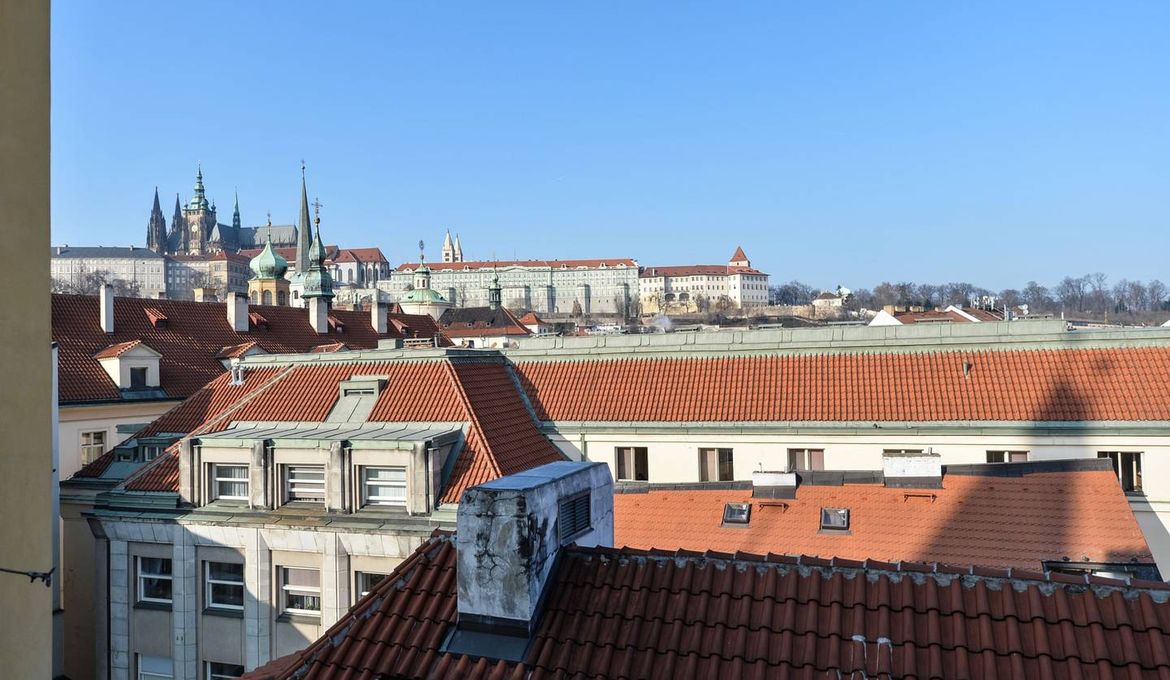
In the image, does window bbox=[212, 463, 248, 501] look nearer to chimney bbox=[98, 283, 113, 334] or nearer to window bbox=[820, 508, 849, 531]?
window bbox=[820, 508, 849, 531]

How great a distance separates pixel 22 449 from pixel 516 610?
4166mm

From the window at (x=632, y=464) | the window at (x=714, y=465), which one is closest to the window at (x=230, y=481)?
the window at (x=632, y=464)

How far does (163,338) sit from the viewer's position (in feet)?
A: 132

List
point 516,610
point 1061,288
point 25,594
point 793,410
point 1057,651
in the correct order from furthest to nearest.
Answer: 1. point 1061,288
2. point 793,410
3. point 516,610
4. point 1057,651
5. point 25,594

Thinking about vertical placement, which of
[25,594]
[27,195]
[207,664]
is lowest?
[207,664]

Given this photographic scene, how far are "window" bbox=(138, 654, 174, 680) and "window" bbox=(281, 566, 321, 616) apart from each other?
3333 mm

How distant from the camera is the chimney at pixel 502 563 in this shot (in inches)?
305

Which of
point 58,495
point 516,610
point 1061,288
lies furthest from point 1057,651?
point 1061,288

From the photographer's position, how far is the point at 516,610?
773 centimetres

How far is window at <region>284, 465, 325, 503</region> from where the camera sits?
18.9 m

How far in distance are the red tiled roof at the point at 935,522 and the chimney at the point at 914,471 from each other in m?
0.29

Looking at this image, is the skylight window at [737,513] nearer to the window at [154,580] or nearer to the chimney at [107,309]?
the window at [154,580]

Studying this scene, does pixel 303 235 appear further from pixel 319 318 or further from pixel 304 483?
pixel 304 483

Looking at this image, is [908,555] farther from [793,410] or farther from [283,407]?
[283,407]
